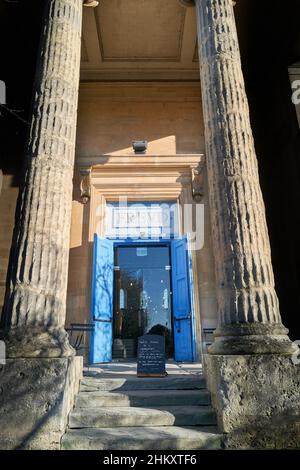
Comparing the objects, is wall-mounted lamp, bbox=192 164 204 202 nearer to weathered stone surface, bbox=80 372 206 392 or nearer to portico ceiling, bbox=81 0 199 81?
portico ceiling, bbox=81 0 199 81

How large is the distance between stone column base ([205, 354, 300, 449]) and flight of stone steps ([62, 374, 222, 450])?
22 cm

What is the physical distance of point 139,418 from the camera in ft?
10.5

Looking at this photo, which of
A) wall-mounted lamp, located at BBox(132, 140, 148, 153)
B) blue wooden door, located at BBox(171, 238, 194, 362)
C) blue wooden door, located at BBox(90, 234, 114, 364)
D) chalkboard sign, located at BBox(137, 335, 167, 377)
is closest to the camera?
chalkboard sign, located at BBox(137, 335, 167, 377)

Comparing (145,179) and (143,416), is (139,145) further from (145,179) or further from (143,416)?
(143,416)

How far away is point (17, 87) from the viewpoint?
793cm

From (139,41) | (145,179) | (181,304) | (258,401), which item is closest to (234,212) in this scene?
(258,401)

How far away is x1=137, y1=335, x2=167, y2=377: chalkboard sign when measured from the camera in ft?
→ 14.4

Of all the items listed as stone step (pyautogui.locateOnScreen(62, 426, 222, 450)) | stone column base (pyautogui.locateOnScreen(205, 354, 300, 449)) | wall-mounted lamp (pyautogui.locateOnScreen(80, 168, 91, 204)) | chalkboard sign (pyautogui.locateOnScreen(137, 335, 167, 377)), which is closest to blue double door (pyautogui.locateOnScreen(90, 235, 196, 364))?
wall-mounted lamp (pyautogui.locateOnScreen(80, 168, 91, 204))

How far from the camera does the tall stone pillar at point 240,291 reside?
2.89 meters

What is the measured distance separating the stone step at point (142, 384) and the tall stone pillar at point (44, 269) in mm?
221

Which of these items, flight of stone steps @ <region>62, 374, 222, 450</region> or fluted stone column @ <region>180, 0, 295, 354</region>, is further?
fluted stone column @ <region>180, 0, 295, 354</region>

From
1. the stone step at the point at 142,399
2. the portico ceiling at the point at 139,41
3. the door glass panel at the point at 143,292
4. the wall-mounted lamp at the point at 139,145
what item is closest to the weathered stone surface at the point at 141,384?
the stone step at the point at 142,399

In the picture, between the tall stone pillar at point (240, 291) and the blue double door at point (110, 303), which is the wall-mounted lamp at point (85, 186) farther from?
the tall stone pillar at point (240, 291)

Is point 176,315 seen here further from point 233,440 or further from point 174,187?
point 233,440
